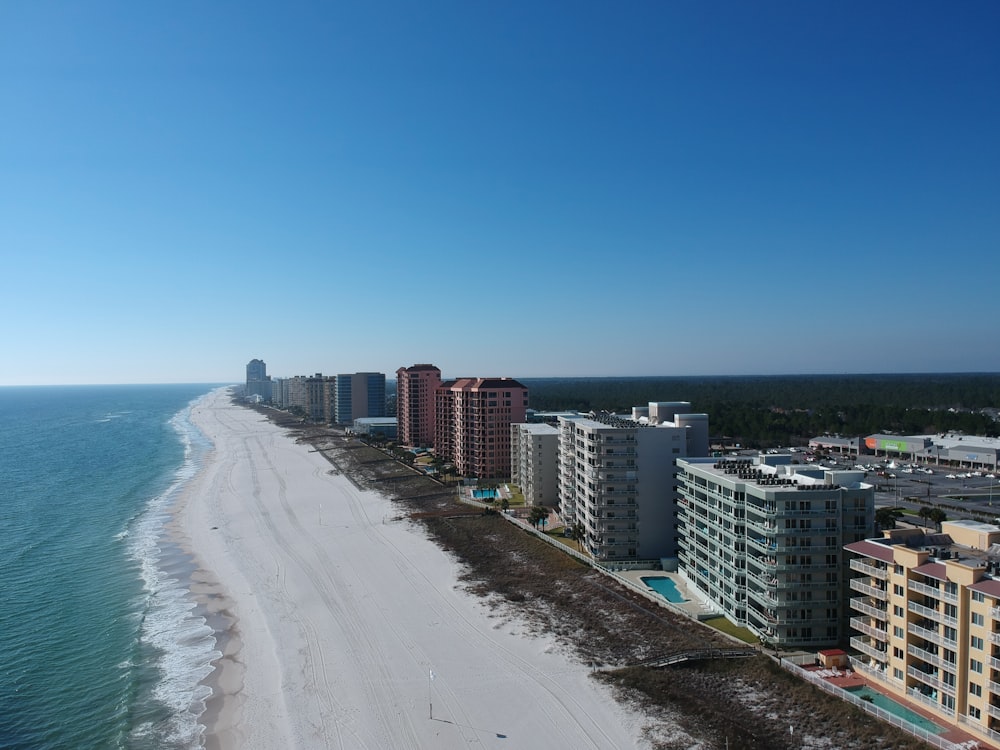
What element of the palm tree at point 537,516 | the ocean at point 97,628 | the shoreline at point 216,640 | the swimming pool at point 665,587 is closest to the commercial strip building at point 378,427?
the ocean at point 97,628

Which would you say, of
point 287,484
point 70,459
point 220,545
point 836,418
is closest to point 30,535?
point 220,545

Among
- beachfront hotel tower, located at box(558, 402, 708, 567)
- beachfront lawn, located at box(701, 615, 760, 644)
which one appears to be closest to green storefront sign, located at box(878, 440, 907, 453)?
beachfront hotel tower, located at box(558, 402, 708, 567)

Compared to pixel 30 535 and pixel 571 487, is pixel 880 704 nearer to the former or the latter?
pixel 571 487

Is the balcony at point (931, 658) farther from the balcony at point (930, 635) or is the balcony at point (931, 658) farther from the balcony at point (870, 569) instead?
the balcony at point (870, 569)

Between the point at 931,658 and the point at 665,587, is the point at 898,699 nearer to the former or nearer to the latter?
the point at 931,658

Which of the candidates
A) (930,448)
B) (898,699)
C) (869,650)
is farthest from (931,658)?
(930,448)

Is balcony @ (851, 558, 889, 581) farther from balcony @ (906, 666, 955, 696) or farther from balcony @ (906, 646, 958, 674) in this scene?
balcony @ (906, 666, 955, 696)
